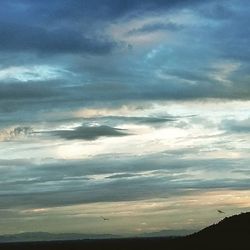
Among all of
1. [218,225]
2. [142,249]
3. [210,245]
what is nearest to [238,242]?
[210,245]

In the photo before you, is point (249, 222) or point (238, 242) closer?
point (238, 242)

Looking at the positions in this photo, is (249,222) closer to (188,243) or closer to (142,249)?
(188,243)

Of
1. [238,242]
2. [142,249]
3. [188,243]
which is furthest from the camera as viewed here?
[142,249]

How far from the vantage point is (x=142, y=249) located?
508 feet

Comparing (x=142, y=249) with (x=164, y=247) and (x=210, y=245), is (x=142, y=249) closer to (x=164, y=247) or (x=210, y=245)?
(x=164, y=247)

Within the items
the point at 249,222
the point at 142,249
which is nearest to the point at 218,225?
the point at 249,222

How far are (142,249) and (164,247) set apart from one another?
16.1 meters

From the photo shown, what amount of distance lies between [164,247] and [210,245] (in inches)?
575

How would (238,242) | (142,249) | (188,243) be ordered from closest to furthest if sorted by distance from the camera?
(238,242)
(188,243)
(142,249)

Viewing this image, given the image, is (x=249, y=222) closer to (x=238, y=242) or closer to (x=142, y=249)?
(x=238, y=242)

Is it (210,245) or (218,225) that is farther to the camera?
(218,225)

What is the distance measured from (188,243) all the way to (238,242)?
40.5ft

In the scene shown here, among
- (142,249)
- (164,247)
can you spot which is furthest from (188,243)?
(142,249)

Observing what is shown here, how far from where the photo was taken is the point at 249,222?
13512 centimetres
